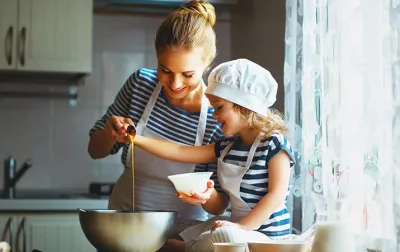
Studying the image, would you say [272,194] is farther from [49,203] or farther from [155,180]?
[49,203]

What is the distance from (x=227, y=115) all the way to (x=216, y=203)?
0.26 metres

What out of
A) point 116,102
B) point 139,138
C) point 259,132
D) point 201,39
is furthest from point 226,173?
point 116,102

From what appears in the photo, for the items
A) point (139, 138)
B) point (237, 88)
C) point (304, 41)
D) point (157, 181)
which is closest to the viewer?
point (237, 88)

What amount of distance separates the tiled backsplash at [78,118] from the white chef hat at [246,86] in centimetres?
172

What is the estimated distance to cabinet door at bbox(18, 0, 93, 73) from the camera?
301cm

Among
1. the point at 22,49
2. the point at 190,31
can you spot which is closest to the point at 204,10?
the point at 190,31

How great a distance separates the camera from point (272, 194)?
1.65 metres

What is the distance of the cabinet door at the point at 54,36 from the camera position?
3008mm

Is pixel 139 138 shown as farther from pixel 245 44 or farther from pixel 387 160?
pixel 245 44

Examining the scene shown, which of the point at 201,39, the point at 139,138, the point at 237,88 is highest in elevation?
the point at 201,39

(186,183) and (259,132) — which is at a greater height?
(259,132)

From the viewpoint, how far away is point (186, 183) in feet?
5.02

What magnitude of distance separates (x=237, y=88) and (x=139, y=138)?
0.32 meters

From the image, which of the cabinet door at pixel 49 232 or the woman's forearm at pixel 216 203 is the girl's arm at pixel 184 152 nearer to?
the woman's forearm at pixel 216 203
